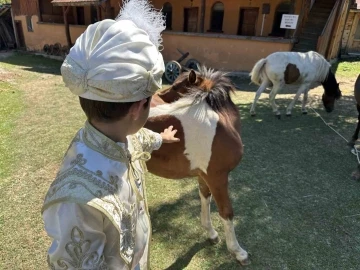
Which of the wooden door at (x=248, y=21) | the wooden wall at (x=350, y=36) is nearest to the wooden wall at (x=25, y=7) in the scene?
the wooden door at (x=248, y=21)

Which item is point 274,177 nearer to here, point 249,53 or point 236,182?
point 236,182

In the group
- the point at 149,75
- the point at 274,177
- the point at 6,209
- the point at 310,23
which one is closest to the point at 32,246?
the point at 6,209

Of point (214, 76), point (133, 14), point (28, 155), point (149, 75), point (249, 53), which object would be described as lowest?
point (28, 155)

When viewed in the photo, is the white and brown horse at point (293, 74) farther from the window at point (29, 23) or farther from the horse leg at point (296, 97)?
the window at point (29, 23)

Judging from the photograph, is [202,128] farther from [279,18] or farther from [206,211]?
[279,18]

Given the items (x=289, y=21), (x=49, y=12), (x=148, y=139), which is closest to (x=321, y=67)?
(x=289, y=21)

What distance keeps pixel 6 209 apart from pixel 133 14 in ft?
8.91

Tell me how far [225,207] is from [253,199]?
1.26 metres

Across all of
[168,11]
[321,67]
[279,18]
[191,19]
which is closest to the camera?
[321,67]

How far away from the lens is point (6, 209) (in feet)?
9.70

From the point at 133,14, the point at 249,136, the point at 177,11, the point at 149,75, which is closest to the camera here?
the point at 149,75

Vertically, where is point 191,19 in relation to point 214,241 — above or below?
above

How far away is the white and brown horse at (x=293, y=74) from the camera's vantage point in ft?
19.5

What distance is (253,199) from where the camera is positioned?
321cm
